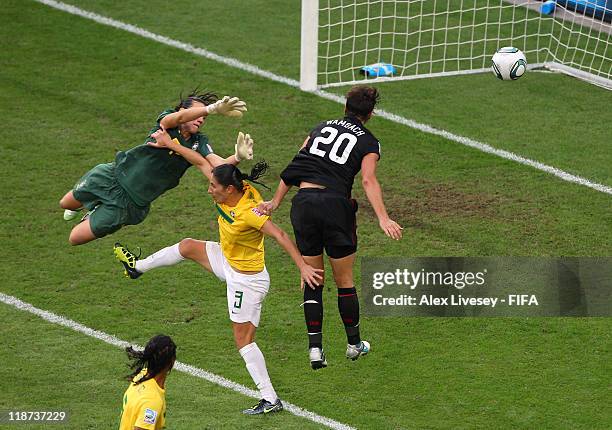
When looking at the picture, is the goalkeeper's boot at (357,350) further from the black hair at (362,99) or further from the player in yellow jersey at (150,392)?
the player in yellow jersey at (150,392)

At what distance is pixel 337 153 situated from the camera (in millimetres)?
11719

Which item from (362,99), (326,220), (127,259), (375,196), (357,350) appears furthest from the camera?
(127,259)

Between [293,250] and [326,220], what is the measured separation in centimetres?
47

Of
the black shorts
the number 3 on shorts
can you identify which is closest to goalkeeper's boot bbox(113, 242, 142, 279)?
the number 3 on shorts

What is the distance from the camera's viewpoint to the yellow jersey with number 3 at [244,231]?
463 inches

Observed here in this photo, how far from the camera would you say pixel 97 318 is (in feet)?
45.7

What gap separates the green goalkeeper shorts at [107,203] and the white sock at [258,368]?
5.85ft

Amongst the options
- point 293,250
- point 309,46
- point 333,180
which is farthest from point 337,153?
point 309,46

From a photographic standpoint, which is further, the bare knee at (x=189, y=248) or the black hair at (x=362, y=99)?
the bare knee at (x=189, y=248)

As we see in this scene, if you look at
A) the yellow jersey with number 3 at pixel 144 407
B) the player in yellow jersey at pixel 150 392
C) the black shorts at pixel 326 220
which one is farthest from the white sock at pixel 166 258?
the yellow jersey with number 3 at pixel 144 407

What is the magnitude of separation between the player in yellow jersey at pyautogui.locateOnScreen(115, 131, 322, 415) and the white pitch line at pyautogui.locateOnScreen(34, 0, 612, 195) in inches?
243

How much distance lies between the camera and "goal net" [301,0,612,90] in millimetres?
19688

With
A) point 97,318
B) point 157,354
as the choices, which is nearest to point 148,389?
point 157,354

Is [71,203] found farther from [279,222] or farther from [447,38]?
[447,38]
